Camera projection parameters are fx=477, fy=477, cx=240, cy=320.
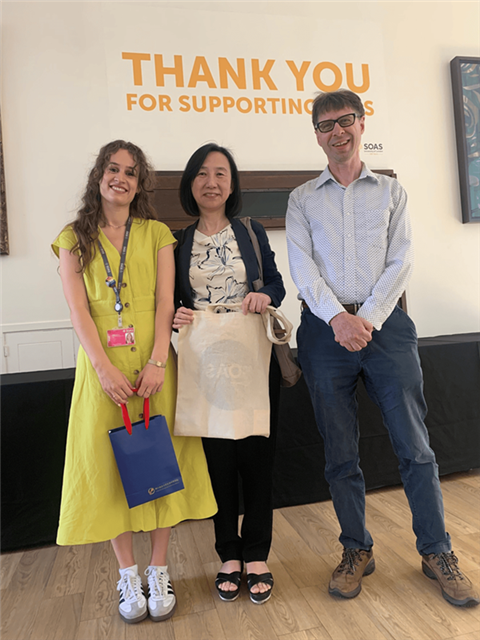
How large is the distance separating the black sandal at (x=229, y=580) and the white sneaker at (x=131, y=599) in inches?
9.5

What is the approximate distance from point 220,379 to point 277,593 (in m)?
0.74

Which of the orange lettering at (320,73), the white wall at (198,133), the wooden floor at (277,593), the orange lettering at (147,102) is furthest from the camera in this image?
the orange lettering at (320,73)

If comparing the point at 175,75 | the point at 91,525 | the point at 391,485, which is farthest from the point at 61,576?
the point at 175,75

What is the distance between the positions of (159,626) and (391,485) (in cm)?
143

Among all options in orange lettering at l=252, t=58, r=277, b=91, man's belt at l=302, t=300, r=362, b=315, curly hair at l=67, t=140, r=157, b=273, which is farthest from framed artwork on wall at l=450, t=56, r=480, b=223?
curly hair at l=67, t=140, r=157, b=273

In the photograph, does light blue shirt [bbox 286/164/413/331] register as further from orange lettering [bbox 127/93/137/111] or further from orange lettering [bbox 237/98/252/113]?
orange lettering [bbox 127/93/137/111]

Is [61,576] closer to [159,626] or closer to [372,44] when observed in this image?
[159,626]

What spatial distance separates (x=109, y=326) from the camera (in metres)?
1.51

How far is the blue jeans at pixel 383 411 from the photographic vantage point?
5.11ft

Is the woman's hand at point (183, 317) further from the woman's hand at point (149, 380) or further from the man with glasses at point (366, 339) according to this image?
the man with glasses at point (366, 339)

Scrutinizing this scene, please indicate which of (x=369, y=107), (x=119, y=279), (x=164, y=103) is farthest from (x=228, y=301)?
(x=369, y=107)

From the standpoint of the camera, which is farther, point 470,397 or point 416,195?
point 416,195

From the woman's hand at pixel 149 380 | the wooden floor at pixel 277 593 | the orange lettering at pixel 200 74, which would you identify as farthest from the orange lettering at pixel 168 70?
the wooden floor at pixel 277 593

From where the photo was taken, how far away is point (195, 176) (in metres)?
1.63
